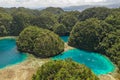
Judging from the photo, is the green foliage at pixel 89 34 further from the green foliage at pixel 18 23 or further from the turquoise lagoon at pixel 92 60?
the green foliage at pixel 18 23

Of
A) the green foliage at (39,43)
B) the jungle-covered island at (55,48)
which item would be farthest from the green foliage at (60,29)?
the green foliage at (39,43)

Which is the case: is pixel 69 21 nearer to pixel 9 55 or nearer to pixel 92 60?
pixel 9 55

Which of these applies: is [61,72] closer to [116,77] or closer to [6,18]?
[116,77]

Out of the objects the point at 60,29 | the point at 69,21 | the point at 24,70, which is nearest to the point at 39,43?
the point at 24,70

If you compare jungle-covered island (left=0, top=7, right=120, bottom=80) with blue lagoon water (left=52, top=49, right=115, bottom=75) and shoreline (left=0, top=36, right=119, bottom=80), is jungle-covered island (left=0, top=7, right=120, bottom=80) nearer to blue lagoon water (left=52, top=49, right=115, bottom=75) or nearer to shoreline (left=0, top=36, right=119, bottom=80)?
shoreline (left=0, top=36, right=119, bottom=80)

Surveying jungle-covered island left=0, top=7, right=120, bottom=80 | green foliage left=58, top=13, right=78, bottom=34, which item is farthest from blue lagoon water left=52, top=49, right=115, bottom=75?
green foliage left=58, top=13, right=78, bottom=34
